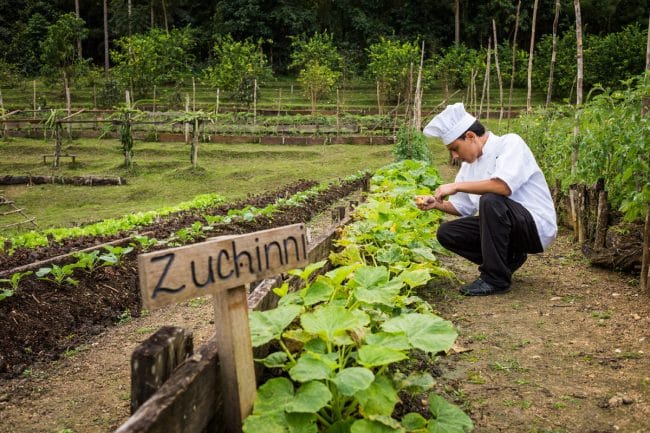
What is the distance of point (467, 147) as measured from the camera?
4.04m

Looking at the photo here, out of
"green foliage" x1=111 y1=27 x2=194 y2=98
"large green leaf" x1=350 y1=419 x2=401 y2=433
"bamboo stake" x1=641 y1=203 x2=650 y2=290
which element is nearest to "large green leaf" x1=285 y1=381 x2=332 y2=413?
"large green leaf" x1=350 y1=419 x2=401 y2=433

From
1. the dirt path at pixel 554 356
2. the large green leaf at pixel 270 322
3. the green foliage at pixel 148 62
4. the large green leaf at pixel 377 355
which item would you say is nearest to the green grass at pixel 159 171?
the green foliage at pixel 148 62

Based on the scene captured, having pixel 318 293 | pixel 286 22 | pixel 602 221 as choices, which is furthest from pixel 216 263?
pixel 286 22

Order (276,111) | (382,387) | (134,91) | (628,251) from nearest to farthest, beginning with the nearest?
(382,387), (628,251), (276,111), (134,91)

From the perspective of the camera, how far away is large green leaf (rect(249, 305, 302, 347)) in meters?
2.07

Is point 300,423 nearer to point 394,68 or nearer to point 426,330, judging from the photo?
point 426,330

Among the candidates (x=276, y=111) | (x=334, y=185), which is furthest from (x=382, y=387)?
(x=276, y=111)

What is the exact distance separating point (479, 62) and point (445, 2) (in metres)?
11.7

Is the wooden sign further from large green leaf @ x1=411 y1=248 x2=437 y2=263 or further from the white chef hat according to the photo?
the white chef hat

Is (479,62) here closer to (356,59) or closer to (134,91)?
(356,59)

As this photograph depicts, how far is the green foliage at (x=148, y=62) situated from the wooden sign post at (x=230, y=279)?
1158 inches

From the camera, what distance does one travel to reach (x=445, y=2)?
131ft

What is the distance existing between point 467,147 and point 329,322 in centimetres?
235

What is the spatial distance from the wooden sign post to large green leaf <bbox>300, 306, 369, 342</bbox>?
0.23 m
